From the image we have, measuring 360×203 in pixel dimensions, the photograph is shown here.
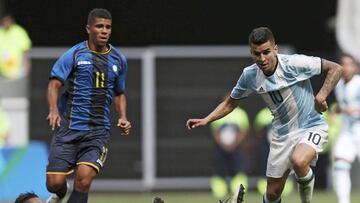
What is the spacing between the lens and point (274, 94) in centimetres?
1182

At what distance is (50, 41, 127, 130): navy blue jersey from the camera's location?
12016 millimetres

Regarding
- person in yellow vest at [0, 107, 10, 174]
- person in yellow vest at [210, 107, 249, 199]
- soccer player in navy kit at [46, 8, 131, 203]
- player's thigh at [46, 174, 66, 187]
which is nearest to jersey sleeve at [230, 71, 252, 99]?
soccer player in navy kit at [46, 8, 131, 203]

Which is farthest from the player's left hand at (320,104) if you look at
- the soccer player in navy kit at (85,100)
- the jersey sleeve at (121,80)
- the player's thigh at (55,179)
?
the player's thigh at (55,179)

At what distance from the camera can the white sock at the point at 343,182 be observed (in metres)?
15.4

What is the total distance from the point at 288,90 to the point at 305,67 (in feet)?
0.90

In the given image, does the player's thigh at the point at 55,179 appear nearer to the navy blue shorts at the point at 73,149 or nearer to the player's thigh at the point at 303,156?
the navy blue shorts at the point at 73,149

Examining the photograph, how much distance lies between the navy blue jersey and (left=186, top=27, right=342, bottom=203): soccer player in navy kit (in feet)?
2.95

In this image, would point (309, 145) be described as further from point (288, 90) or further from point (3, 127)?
point (3, 127)

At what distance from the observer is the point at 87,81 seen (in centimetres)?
1205

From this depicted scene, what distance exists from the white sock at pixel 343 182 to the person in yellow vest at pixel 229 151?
4566 millimetres

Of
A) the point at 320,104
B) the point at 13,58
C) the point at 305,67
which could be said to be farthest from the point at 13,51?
the point at 320,104

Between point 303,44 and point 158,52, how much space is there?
5.03 m

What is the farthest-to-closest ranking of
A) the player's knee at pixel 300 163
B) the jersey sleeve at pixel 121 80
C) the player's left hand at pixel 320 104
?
the jersey sleeve at pixel 121 80, the player's knee at pixel 300 163, the player's left hand at pixel 320 104

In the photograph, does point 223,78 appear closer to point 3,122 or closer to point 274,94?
point 3,122
